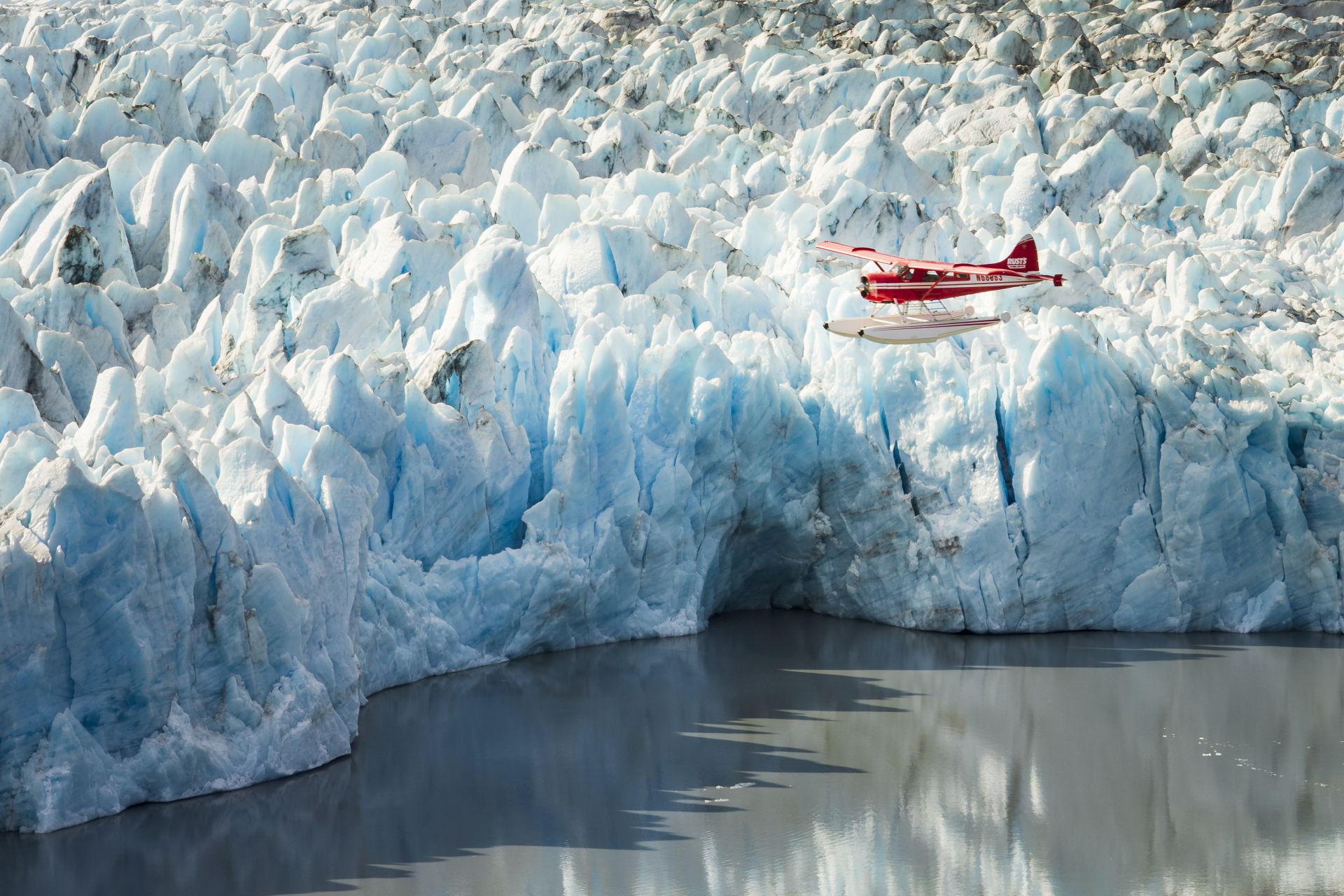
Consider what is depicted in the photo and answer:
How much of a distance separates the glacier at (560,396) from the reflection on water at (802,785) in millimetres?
757

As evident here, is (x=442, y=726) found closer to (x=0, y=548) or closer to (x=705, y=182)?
(x=0, y=548)

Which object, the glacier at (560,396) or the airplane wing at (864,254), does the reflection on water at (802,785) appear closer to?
the glacier at (560,396)

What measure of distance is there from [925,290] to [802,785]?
7750 millimetres

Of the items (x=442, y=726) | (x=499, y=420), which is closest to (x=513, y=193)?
(x=499, y=420)

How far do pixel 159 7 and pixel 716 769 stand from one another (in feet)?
92.3

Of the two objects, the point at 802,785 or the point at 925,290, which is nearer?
the point at 802,785

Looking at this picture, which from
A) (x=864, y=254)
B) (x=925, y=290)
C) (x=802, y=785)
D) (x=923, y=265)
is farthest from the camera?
(x=864, y=254)

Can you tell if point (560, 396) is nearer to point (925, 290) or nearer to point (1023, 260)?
point (925, 290)

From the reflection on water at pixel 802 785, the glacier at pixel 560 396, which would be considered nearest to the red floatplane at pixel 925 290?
the glacier at pixel 560 396

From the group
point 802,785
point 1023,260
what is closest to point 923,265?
point 1023,260

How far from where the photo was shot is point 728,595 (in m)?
22.0

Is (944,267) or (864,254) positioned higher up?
(864,254)

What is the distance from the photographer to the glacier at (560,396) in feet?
44.6

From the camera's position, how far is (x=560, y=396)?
1903 centimetres
